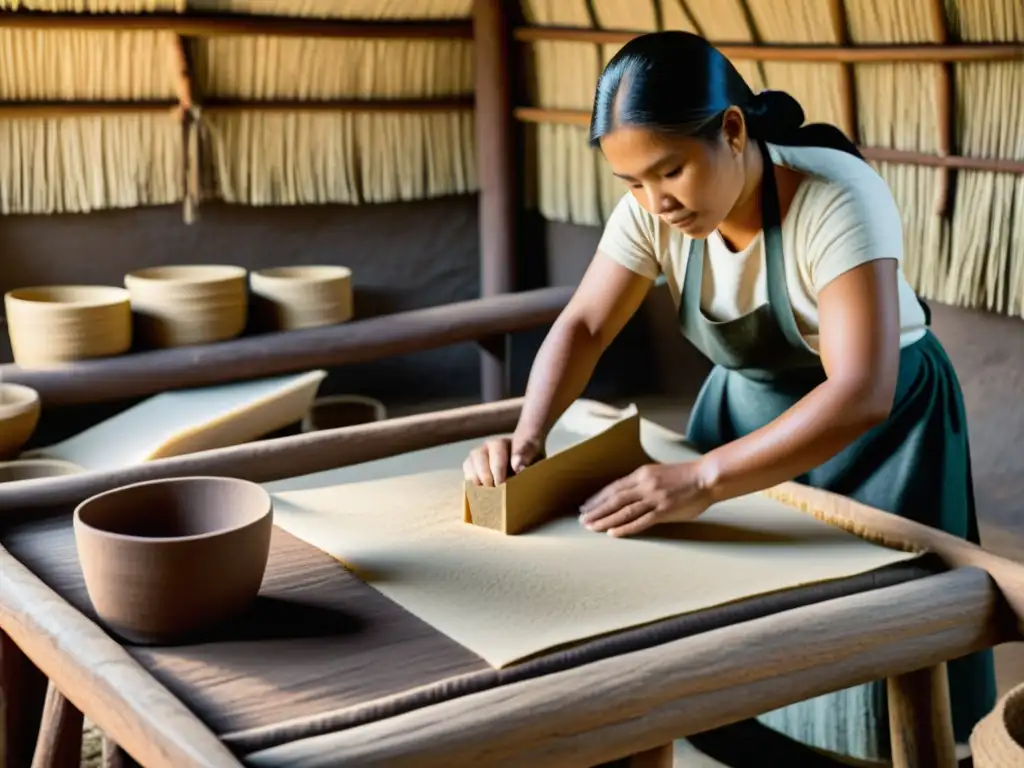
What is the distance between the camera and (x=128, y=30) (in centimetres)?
429

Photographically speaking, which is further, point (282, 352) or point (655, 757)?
point (282, 352)

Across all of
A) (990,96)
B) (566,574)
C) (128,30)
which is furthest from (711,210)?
(128,30)

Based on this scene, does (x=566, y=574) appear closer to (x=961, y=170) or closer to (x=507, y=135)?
(x=961, y=170)

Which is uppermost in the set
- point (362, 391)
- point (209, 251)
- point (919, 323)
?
point (919, 323)

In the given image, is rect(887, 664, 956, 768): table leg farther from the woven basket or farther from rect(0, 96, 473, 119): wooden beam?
rect(0, 96, 473, 119): wooden beam

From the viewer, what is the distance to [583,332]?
2.06 meters

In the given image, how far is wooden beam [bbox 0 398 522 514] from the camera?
1752 millimetres

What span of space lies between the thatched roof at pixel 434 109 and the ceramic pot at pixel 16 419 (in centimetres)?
108

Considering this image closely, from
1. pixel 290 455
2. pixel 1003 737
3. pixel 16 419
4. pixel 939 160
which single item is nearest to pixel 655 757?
pixel 1003 737

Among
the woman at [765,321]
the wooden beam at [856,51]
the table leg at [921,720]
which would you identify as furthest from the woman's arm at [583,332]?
the wooden beam at [856,51]

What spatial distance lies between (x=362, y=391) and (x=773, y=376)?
336 centimetres

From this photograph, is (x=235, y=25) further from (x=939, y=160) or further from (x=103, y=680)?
(x=103, y=680)

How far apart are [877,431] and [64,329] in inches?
98.5

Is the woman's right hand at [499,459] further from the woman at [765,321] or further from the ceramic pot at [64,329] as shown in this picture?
the ceramic pot at [64,329]
